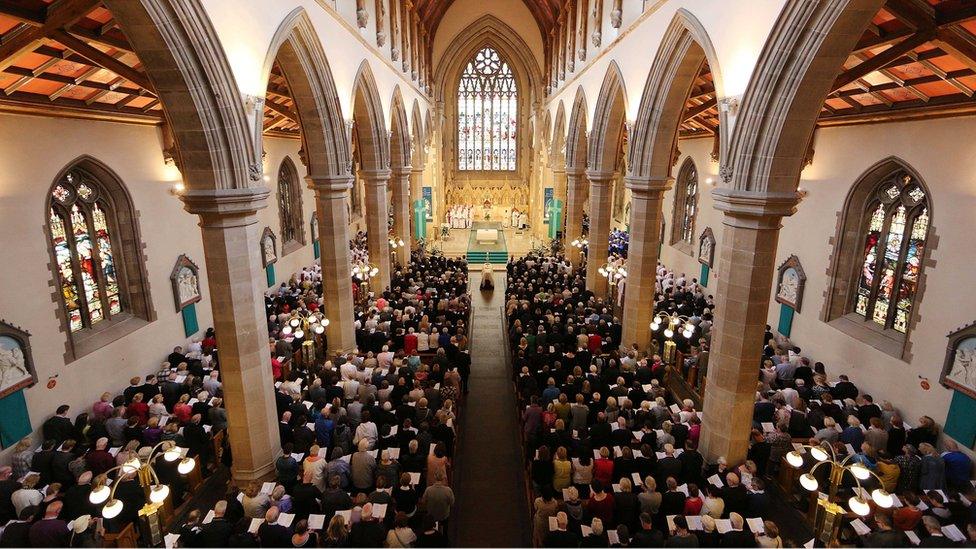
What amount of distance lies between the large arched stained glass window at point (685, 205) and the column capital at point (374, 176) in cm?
1144

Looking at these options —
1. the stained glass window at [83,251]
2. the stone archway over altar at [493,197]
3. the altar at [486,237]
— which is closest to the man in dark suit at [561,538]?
the stained glass window at [83,251]

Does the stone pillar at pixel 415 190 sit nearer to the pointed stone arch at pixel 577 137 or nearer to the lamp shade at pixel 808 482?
the pointed stone arch at pixel 577 137

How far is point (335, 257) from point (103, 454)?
6.17 meters

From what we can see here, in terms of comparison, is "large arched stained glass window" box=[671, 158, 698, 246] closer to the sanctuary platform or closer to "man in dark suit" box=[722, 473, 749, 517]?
the sanctuary platform

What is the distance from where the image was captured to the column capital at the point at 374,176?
15.8 m

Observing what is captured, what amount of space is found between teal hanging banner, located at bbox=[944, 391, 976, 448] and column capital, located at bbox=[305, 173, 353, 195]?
41.4 ft

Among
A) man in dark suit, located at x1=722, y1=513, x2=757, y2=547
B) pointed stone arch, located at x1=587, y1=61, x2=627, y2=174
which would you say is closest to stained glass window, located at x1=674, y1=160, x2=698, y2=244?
pointed stone arch, located at x1=587, y1=61, x2=627, y2=174

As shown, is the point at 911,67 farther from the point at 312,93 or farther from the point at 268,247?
the point at 268,247

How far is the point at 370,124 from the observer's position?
15.3 meters

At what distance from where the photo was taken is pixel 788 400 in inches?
386

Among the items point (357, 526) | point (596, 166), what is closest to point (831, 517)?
point (357, 526)

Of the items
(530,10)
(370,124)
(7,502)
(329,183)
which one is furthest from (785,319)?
(530,10)

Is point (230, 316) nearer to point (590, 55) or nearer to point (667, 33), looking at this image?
point (667, 33)

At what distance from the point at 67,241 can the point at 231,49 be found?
252 inches
